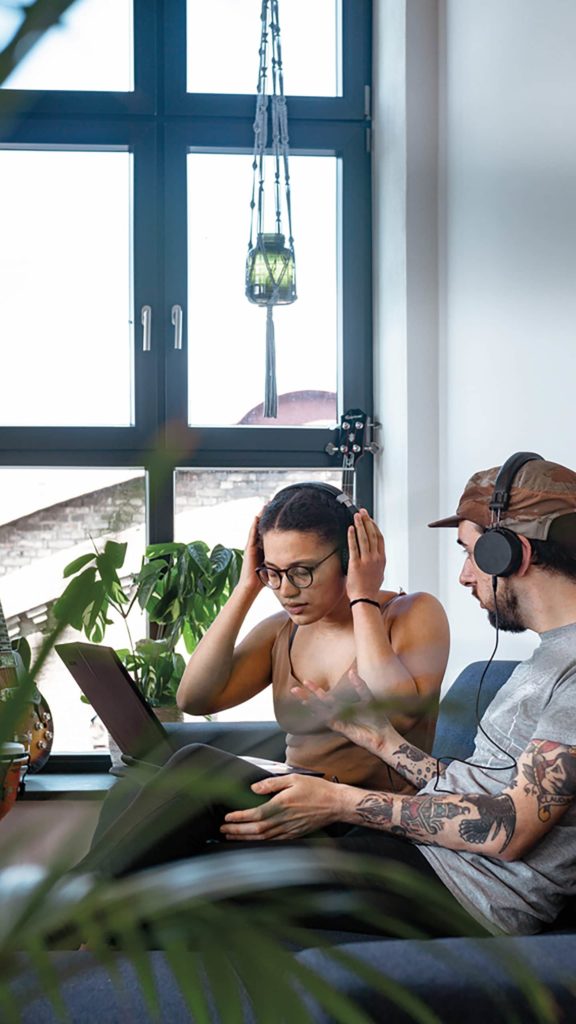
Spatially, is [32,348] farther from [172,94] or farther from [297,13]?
[297,13]

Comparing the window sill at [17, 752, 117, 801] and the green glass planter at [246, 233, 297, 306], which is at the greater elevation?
the green glass planter at [246, 233, 297, 306]

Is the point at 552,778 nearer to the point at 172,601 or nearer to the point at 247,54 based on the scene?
the point at 172,601

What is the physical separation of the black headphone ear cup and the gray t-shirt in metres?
0.13

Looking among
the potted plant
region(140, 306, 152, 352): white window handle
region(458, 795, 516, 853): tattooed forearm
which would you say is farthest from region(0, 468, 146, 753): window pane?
region(458, 795, 516, 853): tattooed forearm

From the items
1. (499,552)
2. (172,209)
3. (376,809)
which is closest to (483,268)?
(172,209)

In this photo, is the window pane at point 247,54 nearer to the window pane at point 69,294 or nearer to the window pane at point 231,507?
the window pane at point 69,294

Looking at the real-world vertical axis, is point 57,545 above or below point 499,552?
below

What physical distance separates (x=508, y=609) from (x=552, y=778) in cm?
37

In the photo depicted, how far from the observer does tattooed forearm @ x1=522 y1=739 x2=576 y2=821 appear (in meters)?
1.60

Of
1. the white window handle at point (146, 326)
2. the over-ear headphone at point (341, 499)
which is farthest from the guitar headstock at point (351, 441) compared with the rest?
the over-ear headphone at point (341, 499)

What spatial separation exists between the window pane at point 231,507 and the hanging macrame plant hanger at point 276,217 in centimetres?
33

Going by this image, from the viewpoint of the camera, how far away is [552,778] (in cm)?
160

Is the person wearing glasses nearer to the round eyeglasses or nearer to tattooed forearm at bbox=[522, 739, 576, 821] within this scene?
the round eyeglasses

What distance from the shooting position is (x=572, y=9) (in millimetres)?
2627
